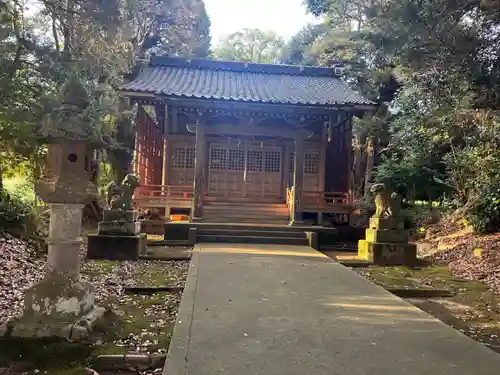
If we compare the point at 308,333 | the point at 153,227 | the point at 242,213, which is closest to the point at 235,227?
the point at 242,213

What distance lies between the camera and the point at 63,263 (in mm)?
4375

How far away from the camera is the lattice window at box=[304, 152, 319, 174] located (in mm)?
16438

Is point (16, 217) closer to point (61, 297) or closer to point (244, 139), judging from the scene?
point (61, 297)

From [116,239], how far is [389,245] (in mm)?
6336

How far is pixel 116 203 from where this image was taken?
Result: 9.75 meters

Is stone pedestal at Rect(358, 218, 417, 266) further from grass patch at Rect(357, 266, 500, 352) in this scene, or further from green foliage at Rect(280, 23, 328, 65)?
green foliage at Rect(280, 23, 328, 65)

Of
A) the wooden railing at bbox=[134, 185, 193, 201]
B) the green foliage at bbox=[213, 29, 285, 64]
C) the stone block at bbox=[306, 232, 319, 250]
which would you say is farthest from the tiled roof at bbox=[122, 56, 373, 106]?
the green foliage at bbox=[213, 29, 285, 64]

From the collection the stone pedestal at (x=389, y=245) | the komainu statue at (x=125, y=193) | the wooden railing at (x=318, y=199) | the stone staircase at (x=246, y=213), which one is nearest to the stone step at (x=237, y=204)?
the stone staircase at (x=246, y=213)

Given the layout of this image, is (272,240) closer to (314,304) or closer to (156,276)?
(156,276)

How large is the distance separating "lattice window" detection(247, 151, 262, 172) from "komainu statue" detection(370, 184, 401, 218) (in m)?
6.89

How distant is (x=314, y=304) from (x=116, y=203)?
6.32 meters

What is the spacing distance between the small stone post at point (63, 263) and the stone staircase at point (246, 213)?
27.8ft

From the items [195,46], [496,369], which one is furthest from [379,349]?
[195,46]

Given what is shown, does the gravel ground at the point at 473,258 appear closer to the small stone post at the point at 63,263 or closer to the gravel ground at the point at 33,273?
the gravel ground at the point at 33,273
